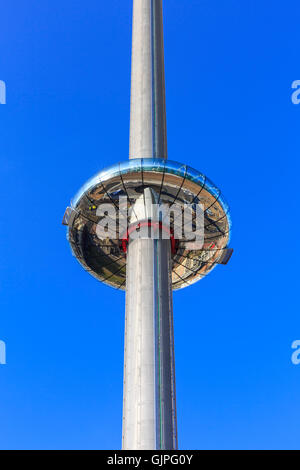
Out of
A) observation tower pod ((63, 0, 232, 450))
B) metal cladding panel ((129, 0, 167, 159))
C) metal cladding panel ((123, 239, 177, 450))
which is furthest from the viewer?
metal cladding panel ((129, 0, 167, 159))

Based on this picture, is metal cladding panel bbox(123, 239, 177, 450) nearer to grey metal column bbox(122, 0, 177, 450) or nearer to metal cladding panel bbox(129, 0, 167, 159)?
grey metal column bbox(122, 0, 177, 450)

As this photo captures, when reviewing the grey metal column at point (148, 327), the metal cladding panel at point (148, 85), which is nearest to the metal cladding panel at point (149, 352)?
the grey metal column at point (148, 327)

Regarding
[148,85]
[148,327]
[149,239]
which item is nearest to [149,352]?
[148,327]

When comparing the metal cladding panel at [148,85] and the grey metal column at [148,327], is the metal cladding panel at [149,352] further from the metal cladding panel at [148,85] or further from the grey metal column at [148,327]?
the metal cladding panel at [148,85]

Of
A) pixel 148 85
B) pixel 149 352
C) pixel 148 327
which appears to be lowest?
pixel 149 352

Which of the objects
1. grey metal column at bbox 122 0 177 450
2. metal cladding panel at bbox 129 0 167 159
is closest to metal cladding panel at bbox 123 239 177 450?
grey metal column at bbox 122 0 177 450

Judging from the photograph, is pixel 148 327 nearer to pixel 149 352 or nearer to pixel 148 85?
pixel 149 352

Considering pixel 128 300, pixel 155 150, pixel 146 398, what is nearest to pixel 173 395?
pixel 146 398

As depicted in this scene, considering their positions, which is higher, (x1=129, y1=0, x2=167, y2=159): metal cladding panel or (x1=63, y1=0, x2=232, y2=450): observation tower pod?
(x1=129, y1=0, x2=167, y2=159): metal cladding panel

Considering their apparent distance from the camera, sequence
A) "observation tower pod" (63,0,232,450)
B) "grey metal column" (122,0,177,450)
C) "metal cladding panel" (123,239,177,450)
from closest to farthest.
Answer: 1. "metal cladding panel" (123,239,177,450)
2. "grey metal column" (122,0,177,450)
3. "observation tower pod" (63,0,232,450)
